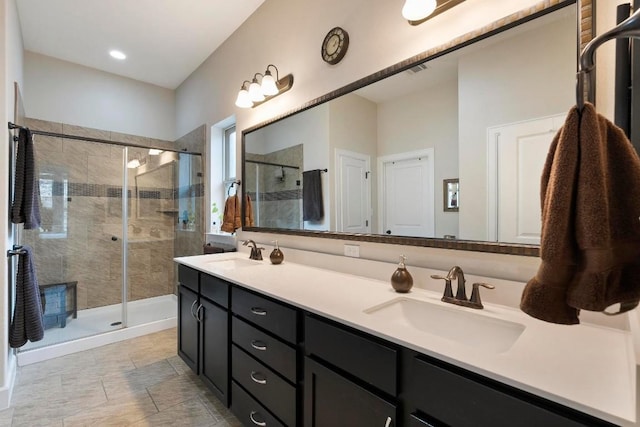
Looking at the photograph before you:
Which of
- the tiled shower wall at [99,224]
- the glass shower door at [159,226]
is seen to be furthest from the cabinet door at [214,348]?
the tiled shower wall at [99,224]

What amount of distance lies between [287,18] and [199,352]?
2518 mm

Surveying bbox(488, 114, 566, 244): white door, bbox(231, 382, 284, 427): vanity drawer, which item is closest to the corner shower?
bbox(231, 382, 284, 427): vanity drawer

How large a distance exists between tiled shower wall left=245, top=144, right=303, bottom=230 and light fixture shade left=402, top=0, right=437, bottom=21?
3.49ft

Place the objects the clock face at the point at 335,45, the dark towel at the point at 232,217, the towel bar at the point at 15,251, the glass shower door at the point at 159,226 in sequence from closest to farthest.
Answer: the clock face at the point at 335,45
the towel bar at the point at 15,251
the dark towel at the point at 232,217
the glass shower door at the point at 159,226

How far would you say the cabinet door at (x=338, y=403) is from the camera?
3.13 ft

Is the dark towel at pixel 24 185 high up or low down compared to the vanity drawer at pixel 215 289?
up

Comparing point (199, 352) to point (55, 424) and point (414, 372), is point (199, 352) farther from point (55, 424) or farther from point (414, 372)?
point (414, 372)

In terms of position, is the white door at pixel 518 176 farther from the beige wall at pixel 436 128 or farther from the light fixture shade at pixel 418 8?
the light fixture shade at pixel 418 8

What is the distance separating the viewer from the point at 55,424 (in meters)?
1.75

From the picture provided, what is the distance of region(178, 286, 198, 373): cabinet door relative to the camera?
6.86 feet

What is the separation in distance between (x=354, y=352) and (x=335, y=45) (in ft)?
5.77

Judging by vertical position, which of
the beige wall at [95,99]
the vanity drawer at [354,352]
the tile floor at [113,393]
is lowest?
the tile floor at [113,393]

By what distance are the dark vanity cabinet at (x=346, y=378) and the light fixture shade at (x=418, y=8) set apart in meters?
1.43

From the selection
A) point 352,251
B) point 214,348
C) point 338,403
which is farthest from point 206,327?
point 338,403
